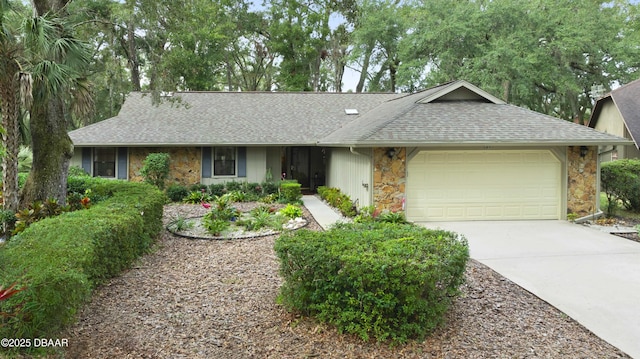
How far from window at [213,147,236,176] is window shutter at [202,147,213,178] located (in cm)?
16

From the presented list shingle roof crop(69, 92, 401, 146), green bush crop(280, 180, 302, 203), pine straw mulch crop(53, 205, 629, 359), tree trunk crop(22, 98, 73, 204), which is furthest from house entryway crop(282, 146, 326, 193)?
pine straw mulch crop(53, 205, 629, 359)

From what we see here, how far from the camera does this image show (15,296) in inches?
119

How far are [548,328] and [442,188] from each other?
20.4ft

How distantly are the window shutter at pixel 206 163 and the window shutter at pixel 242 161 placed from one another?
102 centimetres

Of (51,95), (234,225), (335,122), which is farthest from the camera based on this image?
(335,122)

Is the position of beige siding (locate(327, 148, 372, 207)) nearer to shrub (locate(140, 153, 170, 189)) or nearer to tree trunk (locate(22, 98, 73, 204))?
shrub (locate(140, 153, 170, 189))

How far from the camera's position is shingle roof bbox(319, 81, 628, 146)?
31.3 feet

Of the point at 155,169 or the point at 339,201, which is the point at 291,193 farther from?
the point at 155,169

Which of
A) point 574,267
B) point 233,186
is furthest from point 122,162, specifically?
point 574,267

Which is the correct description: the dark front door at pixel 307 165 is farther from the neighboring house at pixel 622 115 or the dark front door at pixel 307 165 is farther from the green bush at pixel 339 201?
the neighboring house at pixel 622 115

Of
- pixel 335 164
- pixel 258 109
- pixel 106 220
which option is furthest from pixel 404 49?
pixel 106 220

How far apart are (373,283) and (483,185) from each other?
24.8 ft

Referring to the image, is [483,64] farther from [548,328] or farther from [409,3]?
[548,328]

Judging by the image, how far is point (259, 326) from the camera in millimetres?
4238
